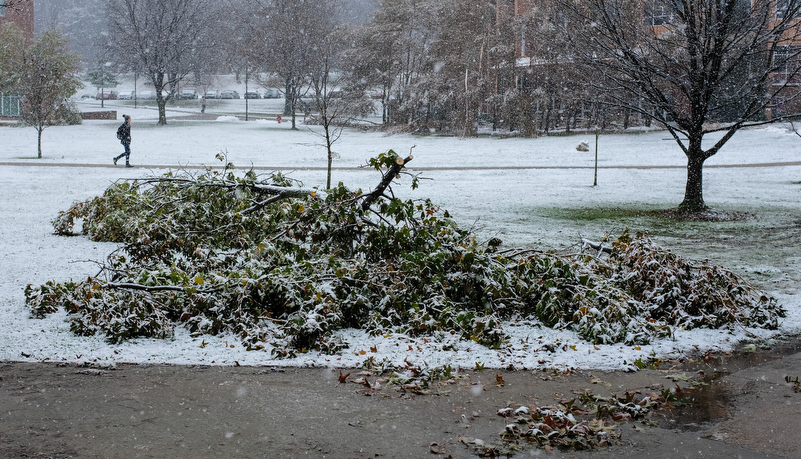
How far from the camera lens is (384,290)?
6656 mm

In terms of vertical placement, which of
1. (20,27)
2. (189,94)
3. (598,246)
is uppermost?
(20,27)

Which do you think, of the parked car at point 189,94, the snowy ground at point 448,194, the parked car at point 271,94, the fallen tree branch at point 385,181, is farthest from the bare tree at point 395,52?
the fallen tree branch at point 385,181

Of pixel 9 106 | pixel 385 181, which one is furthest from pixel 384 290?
pixel 9 106

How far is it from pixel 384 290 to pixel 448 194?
1104 centimetres

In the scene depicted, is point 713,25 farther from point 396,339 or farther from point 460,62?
point 460,62

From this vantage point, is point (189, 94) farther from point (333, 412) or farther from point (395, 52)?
point (333, 412)

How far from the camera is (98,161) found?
25.3 m

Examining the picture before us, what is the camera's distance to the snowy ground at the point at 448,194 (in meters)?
5.91

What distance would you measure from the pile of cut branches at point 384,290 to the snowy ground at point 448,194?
177 mm

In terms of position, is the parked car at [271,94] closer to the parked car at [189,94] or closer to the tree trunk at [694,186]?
the parked car at [189,94]

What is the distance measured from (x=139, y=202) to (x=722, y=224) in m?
10.3

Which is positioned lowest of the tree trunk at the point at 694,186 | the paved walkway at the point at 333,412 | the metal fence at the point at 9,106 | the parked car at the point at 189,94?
the paved walkway at the point at 333,412

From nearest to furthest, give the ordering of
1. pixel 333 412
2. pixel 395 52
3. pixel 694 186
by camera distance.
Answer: pixel 333 412, pixel 694 186, pixel 395 52

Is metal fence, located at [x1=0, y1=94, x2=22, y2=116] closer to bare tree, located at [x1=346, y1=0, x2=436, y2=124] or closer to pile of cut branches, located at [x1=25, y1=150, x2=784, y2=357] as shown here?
bare tree, located at [x1=346, y1=0, x2=436, y2=124]
